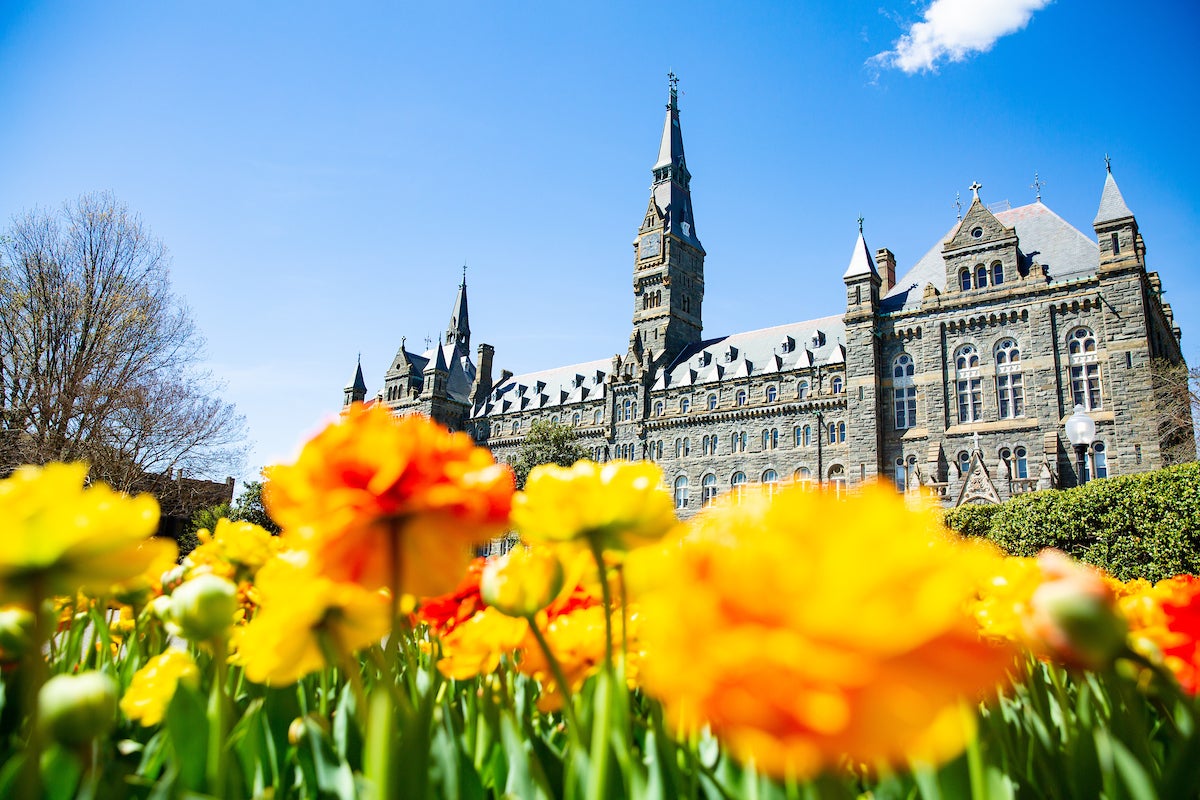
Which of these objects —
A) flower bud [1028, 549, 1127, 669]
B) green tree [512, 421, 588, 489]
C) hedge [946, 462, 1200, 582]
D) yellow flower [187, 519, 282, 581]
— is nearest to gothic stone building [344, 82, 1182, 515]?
green tree [512, 421, 588, 489]

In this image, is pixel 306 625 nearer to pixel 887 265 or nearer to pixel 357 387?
pixel 887 265

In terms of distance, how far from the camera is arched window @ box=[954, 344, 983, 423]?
29.4 meters

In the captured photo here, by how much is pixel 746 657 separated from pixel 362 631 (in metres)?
0.78

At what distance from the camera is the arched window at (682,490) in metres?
40.3

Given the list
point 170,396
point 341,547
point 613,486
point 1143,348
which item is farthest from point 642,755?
point 1143,348

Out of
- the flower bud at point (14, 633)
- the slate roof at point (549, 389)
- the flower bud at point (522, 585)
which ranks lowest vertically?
the flower bud at point (14, 633)

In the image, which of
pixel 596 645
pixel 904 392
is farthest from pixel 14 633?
pixel 904 392

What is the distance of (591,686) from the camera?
1.52m

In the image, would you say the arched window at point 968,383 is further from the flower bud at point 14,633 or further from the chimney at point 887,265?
the flower bud at point 14,633

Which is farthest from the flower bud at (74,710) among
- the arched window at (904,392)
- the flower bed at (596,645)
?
the arched window at (904,392)

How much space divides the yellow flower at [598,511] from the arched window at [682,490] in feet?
129

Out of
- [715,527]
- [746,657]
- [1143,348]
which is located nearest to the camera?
[746,657]

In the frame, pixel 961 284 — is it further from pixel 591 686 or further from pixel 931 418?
pixel 591 686

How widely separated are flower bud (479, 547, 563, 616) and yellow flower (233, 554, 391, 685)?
178 millimetres
